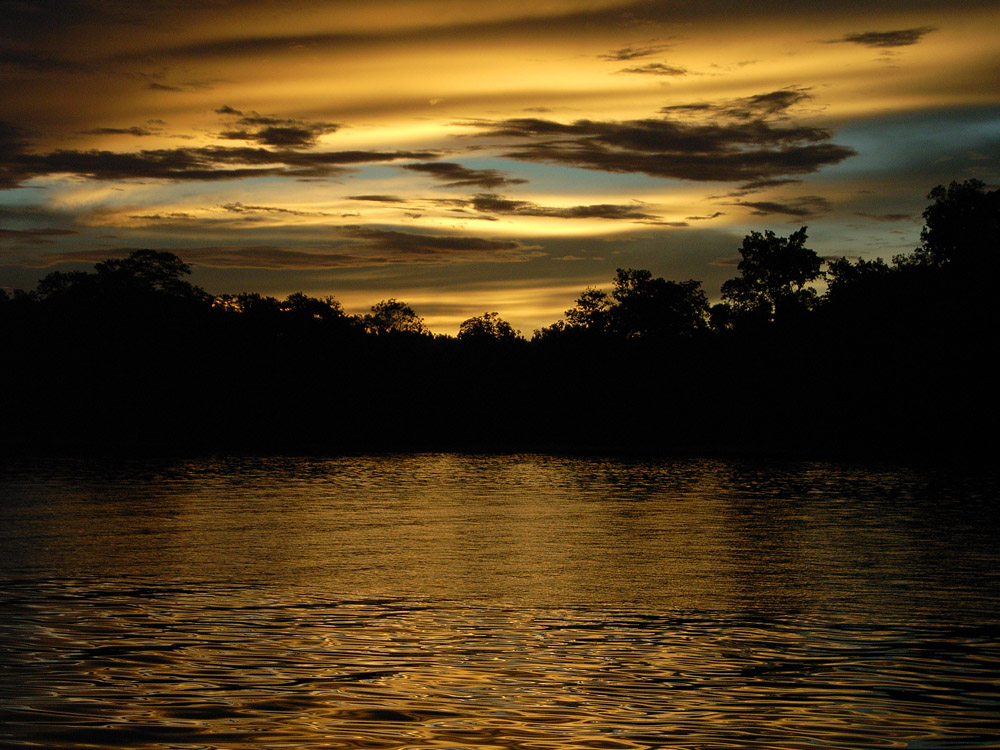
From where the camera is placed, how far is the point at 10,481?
125ft

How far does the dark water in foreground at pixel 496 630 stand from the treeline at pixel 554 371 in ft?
178

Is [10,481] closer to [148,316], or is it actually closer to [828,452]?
[828,452]

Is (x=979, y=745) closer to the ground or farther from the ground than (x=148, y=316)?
closer to the ground

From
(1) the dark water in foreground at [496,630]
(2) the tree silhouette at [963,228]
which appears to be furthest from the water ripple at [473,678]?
(2) the tree silhouette at [963,228]

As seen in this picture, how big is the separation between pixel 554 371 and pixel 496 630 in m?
88.2

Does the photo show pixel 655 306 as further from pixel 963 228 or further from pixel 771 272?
pixel 963 228

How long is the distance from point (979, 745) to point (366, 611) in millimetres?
7128

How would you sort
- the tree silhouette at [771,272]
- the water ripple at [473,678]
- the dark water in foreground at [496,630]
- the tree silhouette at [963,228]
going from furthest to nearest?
the tree silhouette at [771,272]
the tree silhouette at [963,228]
the dark water in foreground at [496,630]
the water ripple at [473,678]

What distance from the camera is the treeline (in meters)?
80.8

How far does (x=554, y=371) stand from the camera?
326 feet

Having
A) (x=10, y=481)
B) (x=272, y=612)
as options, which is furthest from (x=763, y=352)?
(x=272, y=612)

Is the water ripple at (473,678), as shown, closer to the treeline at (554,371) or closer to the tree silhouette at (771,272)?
the treeline at (554,371)

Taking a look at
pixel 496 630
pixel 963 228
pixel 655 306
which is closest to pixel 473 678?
pixel 496 630

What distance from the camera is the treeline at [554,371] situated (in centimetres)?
8075
